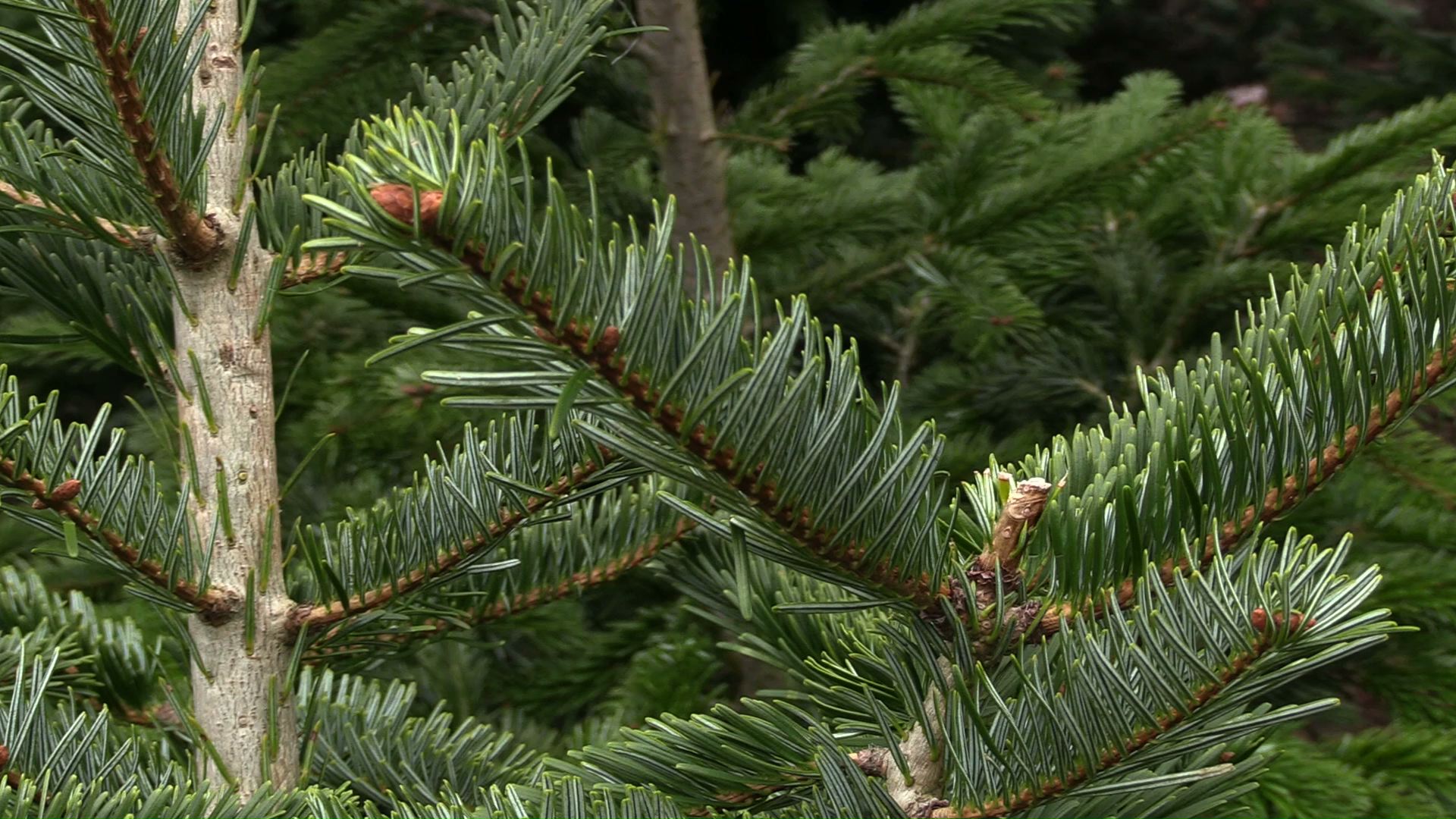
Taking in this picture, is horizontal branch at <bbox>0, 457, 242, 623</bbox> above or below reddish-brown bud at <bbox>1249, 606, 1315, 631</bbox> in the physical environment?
below

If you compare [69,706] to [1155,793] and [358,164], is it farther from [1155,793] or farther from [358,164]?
[1155,793]

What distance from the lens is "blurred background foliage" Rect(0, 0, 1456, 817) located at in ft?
4.32

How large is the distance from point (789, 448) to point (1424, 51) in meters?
3.43

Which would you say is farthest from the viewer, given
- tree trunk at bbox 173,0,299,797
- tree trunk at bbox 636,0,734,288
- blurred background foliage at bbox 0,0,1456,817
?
tree trunk at bbox 636,0,734,288

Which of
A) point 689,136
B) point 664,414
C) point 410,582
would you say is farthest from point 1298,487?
point 689,136

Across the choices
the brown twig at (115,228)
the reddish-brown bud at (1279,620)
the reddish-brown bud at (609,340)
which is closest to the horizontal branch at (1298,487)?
the reddish-brown bud at (1279,620)

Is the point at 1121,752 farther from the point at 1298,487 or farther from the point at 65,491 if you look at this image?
the point at 65,491

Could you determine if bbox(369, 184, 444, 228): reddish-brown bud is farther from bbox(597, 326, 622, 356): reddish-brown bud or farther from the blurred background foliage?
the blurred background foliage

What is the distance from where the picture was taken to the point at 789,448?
51 cm

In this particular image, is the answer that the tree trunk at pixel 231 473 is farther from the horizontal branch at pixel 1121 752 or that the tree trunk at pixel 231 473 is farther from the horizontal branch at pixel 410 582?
the horizontal branch at pixel 1121 752

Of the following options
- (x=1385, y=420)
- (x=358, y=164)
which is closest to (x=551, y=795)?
(x=358, y=164)

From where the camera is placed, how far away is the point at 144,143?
0.67 m

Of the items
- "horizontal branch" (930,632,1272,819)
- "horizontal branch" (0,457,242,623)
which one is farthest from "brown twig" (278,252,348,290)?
"horizontal branch" (930,632,1272,819)

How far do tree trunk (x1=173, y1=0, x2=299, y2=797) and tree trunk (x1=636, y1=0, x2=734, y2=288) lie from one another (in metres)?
0.83
